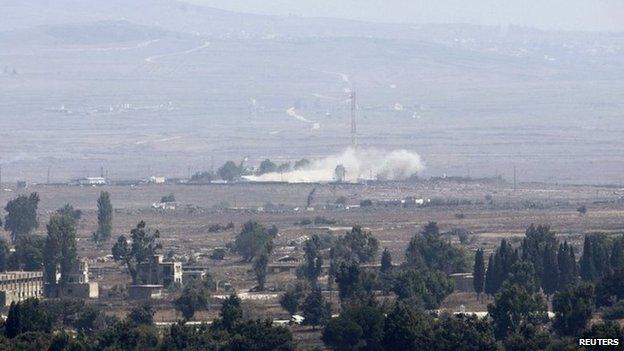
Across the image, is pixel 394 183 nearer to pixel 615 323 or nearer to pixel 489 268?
pixel 489 268

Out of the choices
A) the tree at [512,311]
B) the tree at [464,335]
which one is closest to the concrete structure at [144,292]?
the tree at [512,311]

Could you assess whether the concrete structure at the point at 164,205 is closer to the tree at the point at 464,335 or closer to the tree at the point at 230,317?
the tree at the point at 230,317

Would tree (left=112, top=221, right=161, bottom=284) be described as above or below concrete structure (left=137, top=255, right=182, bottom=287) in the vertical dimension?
above

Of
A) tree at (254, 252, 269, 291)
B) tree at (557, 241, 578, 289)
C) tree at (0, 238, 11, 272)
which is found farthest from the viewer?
tree at (0, 238, 11, 272)

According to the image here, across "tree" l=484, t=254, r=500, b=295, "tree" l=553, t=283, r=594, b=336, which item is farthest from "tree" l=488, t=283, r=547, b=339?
"tree" l=484, t=254, r=500, b=295

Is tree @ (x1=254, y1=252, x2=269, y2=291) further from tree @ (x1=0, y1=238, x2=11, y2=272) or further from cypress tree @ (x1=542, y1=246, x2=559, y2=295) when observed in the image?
cypress tree @ (x1=542, y1=246, x2=559, y2=295)

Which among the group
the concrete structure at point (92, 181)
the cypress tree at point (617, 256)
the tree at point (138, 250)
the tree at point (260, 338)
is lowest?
the tree at point (260, 338)

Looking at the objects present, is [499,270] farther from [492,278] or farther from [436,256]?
[436,256]
